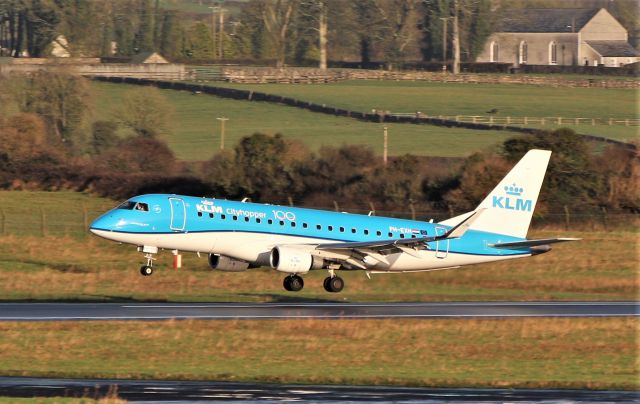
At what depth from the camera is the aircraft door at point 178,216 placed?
45.5m

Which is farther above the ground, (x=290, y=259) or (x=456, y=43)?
(x=456, y=43)

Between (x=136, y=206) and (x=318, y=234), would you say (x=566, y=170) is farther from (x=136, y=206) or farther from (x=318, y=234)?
(x=136, y=206)

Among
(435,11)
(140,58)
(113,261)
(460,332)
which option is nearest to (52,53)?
(140,58)

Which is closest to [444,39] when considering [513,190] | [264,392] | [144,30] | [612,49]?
[612,49]

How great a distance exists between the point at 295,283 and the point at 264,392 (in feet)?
65.5

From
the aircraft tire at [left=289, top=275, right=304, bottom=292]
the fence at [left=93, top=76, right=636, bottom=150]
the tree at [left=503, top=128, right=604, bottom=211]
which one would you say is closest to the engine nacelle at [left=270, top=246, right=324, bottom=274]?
the aircraft tire at [left=289, top=275, right=304, bottom=292]

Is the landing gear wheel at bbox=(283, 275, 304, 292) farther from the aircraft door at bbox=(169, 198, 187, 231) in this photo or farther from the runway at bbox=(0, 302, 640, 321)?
the aircraft door at bbox=(169, 198, 187, 231)

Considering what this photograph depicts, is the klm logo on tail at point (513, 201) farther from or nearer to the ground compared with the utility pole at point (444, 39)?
nearer to the ground

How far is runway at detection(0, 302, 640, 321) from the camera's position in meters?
40.0

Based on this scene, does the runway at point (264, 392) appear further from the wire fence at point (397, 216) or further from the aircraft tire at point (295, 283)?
the wire fence at point (397, 216)

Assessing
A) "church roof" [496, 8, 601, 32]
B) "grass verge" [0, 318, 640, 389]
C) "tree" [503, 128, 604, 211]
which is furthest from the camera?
"church roof" [496, 8, 601, 32]

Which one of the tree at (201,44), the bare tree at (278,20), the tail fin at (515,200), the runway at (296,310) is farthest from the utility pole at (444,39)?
the runway at (296,310)

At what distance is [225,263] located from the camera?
46.4 meters

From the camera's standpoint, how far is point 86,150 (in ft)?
343
